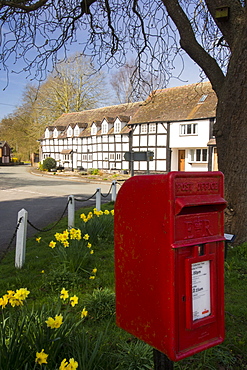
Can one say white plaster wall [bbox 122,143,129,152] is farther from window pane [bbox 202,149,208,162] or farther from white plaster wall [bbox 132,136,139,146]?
window pane [bbox 202,149,208,162]

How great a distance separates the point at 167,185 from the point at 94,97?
1774 inches

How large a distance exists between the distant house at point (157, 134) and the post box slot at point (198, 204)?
70.0 ft

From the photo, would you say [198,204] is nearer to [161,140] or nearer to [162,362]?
[162,362]

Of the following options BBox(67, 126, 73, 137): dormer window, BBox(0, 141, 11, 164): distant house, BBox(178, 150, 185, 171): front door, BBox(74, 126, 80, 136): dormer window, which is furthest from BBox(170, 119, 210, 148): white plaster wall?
BBox(0, 141, 11, 164): distant house

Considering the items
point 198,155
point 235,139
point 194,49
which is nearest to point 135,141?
point 198,155

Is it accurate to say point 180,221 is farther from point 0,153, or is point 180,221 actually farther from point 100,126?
point 0,153

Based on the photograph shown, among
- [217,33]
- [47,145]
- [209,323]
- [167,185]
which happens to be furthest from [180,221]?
[47,145]

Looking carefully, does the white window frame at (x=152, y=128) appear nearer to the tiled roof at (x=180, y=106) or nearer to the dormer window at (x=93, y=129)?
the tiled roof at (x=180, y=106)

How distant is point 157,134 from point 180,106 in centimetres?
305

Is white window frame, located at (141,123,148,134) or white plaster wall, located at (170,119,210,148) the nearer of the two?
white plaster wall, located at (170,119,210,148)

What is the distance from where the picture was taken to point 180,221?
1.54m

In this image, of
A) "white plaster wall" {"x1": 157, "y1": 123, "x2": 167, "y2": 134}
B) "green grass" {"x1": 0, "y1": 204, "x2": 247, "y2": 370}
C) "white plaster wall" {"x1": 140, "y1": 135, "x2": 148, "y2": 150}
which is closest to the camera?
"green grass" {"x1": 0, "y1": 204, "x2": 247, "y2": 370}

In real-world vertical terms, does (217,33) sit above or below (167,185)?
above

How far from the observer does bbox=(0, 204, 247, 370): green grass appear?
6.87 ft
